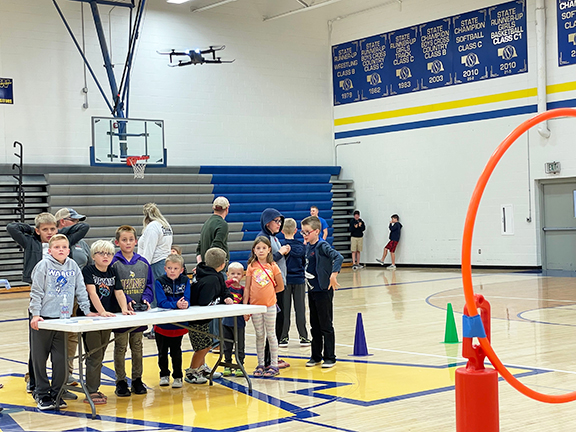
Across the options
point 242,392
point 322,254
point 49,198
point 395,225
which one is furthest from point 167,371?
point 395,225

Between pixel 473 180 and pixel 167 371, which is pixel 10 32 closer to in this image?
pixel 473 180

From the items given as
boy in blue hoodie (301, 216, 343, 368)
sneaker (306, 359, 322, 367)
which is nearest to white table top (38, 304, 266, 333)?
boy in blue hoodie (301, 216, 343, 368)

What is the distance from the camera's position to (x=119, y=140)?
15766 millimetres

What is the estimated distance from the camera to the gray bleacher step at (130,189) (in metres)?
15.8

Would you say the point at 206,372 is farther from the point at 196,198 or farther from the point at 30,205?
the point at 196,198

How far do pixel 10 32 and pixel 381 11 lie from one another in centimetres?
945

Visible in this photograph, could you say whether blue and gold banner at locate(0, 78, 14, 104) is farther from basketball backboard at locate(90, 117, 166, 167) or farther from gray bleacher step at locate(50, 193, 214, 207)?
gray bleacher step at locate(50, 193, 214, 207)

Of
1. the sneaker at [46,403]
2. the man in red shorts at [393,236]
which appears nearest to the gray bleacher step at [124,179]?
the man in red shorts at [393,236]

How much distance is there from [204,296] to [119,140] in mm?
10270

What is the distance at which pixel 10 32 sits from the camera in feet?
51.8

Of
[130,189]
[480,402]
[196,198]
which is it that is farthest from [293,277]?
[196,198]

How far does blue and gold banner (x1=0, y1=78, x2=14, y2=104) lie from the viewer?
1566 cm

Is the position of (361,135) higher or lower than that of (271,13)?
lower

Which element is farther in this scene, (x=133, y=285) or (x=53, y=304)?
(x=133, y=285)
